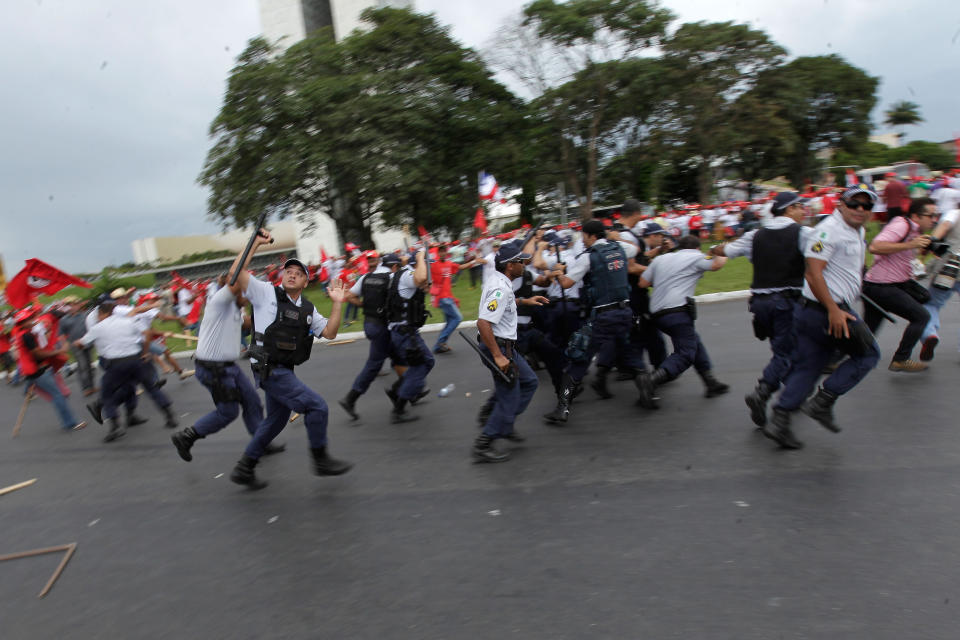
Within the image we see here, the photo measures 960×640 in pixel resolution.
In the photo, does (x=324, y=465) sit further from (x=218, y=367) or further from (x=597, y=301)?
(x=597, y=301)

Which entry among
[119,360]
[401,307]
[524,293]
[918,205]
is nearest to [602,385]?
[524,293]

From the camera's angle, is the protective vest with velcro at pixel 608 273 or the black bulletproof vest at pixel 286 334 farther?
the protective vest with velcro at pixel 608 273

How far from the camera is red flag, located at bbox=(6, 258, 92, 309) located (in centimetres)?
752

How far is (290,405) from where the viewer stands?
16.0ft

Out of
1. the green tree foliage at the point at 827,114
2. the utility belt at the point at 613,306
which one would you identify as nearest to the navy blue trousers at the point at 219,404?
the utility belt at the point at 613,306

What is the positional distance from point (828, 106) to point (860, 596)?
4986cm

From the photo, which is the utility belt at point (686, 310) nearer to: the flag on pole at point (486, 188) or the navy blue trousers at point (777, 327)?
the navy blue trousers at point (777, 327)

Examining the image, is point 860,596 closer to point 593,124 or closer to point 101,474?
point 101,474

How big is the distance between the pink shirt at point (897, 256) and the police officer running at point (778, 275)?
106 cm

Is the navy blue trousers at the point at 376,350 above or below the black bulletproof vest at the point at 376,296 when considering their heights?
below

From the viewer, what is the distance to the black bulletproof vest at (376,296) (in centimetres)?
685

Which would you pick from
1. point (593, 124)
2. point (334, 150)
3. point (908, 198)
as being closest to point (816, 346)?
point (908, 198)

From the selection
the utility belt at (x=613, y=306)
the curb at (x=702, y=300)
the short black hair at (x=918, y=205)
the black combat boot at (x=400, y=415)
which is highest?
the short black hair at (x=918, y=205)

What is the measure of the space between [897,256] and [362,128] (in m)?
23.2
